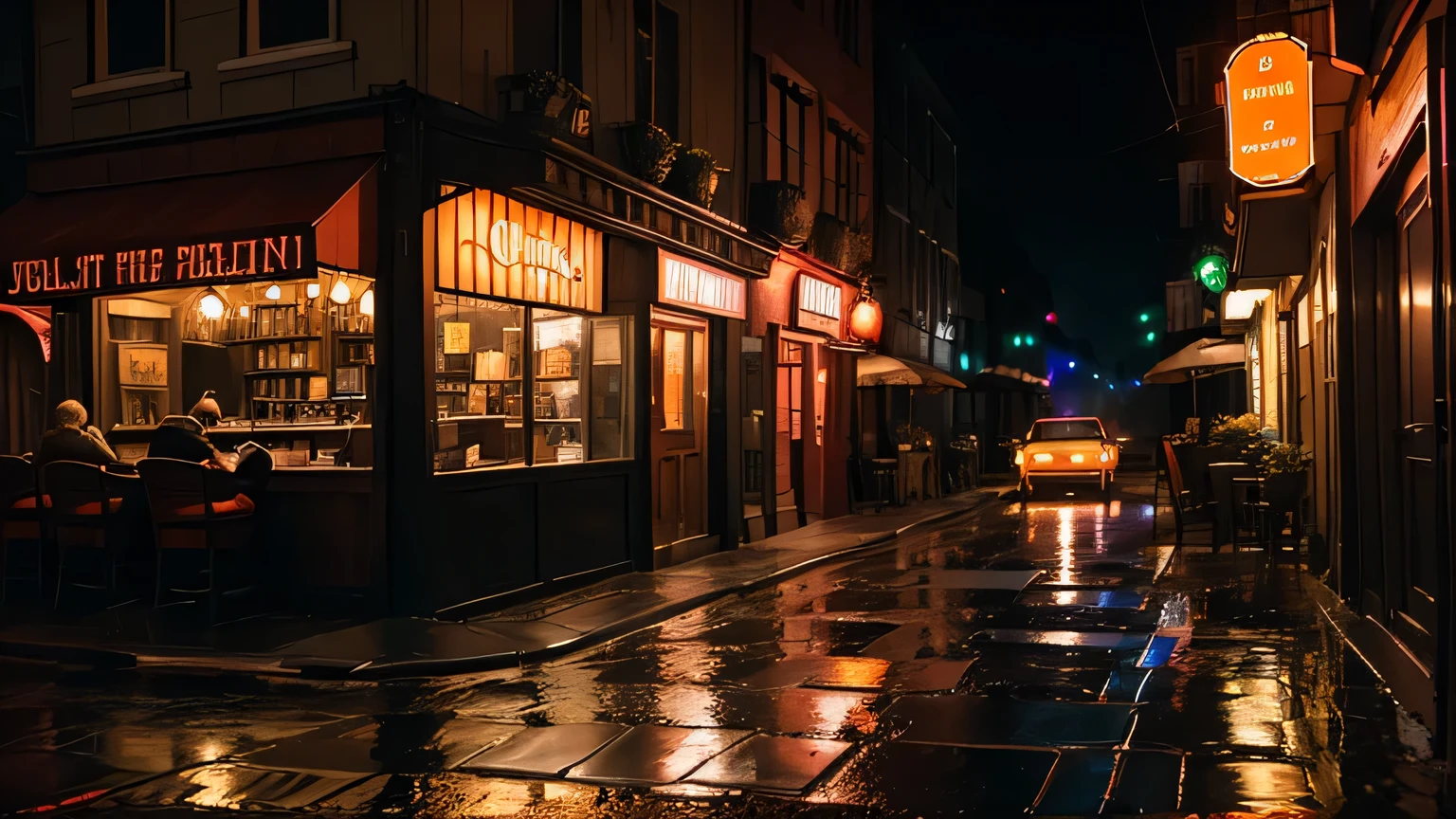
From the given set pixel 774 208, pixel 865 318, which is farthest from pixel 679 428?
pixel 865 318

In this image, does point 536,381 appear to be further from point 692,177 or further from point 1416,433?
point 1416,433

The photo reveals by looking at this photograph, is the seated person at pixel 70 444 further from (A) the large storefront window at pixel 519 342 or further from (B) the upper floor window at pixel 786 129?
(B) the upper floor window at pixel 786 129

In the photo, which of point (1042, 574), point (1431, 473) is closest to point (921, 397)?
point (1042, 574)

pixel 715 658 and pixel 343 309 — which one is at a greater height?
pixel 343 309

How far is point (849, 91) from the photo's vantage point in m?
23.8

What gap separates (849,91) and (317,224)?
1541cm

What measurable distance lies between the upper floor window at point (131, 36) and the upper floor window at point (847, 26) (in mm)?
13511

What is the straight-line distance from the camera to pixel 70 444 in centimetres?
1160

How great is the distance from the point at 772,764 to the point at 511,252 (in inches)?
279

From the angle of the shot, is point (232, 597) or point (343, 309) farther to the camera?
point (343, 309)

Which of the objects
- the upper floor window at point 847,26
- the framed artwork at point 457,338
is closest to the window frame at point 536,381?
the framed artwork at point 457,338

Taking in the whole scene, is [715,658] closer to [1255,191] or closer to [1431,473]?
[1431,473]

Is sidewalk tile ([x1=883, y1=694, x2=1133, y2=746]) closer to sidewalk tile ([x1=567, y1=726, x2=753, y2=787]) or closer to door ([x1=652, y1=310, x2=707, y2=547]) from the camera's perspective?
sidewalk tile ([x1=567, y1=726, x2=753, y2=787])

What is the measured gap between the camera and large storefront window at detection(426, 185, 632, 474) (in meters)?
11.4
